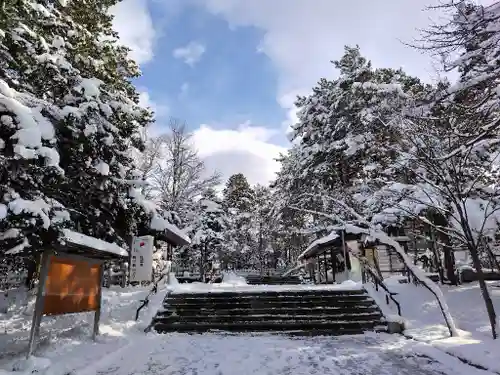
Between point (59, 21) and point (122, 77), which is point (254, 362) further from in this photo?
point (122, 77)

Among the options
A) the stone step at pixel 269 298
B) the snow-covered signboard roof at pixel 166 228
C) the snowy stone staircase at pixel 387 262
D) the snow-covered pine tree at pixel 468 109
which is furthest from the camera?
the snowy stone staircase at pixel 387 262

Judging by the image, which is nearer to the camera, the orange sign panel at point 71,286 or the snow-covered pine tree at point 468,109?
the snow-covered pine tree at point 468,109

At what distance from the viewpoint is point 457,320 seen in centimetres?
998

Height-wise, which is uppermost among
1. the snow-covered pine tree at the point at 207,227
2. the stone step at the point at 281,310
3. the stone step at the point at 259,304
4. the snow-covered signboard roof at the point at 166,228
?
the snow-covered pine tree at the point at 207,227

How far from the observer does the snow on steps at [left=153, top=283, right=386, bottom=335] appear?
10281 mm

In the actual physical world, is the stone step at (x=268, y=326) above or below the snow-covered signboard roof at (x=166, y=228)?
below

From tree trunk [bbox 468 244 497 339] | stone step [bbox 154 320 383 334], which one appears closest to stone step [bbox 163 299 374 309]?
stone step [bbox 154 320 383 334]

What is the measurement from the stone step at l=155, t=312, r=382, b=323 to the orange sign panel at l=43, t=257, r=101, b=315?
3203 millimetres

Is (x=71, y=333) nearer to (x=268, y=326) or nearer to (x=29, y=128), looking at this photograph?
(x=268, y=326)

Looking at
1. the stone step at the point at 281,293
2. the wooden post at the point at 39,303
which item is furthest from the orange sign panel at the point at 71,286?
the stone step at the point at 281,293

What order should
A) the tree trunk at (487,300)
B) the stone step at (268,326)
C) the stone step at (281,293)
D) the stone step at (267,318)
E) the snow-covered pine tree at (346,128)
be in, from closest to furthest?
the tree trunk at (487,300)
the stone step at (268,326)
the stone step at (267,318)
the stone step at (281,293)
the snow-covered pine tree at (346,128)

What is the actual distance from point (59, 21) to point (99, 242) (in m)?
5.45

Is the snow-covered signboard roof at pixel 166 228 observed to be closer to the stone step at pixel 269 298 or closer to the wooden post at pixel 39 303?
the stone step at pixel 269 298

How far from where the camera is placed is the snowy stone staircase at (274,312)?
10250mm
